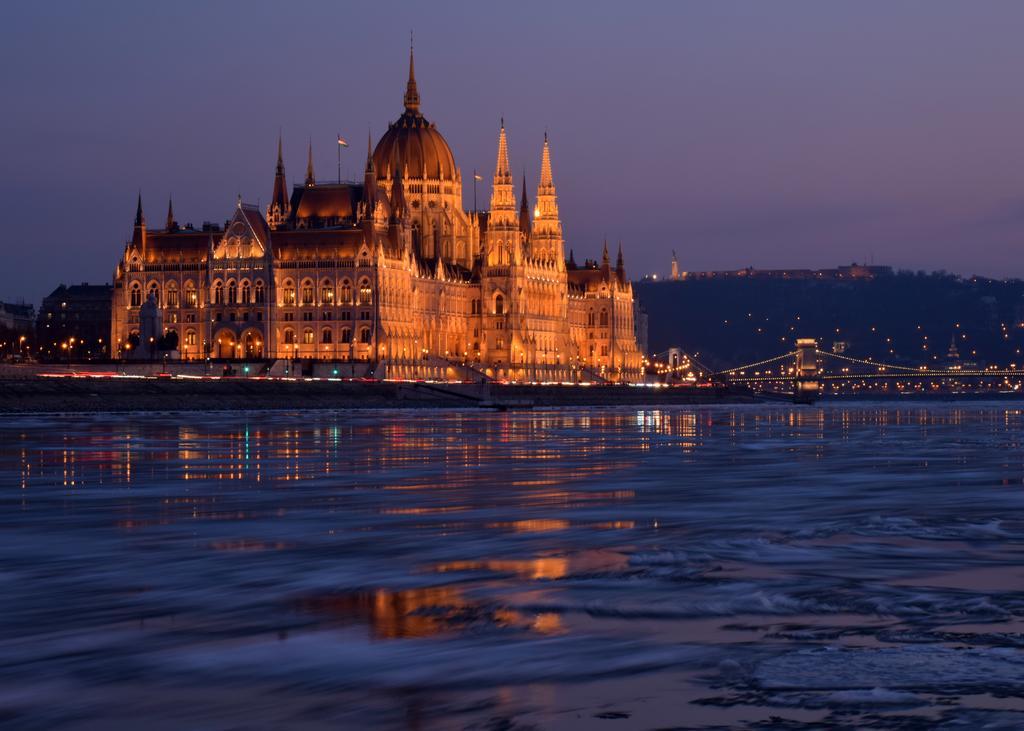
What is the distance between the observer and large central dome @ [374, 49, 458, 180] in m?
192

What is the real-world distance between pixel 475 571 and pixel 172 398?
88796 millimetres

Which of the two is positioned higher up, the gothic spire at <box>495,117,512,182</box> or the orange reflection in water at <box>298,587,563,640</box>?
the gothic spire at <box>495,117,512,182</box>

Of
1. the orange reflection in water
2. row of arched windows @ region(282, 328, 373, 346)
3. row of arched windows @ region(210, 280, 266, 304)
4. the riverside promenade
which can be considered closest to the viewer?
the orange reflection in water

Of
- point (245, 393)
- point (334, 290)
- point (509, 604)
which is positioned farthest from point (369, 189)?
point (509, 604)

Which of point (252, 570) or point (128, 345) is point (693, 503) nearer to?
point (252, 570)

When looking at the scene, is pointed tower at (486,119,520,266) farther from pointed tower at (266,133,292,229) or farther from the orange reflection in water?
the orange reflection in water

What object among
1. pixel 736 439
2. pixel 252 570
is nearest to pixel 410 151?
pixel 736 439

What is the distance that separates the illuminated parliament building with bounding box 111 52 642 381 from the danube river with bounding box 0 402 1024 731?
403ft

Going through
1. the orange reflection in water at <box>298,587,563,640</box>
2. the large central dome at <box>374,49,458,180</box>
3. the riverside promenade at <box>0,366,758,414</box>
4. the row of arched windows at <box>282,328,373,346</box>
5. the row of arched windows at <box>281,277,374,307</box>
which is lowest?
the orange reflection in water at <box>298,587,563,640</box>

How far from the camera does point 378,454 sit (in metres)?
49.4

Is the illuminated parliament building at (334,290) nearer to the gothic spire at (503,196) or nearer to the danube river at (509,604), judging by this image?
the gothic spire at (503,196)

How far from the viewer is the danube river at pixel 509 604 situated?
1305 cm

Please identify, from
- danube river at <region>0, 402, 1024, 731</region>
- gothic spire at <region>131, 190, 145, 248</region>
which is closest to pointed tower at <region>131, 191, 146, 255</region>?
gothic spire at <region>131, 190, 145, 248</region>

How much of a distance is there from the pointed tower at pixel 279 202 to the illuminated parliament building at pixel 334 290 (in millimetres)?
158
